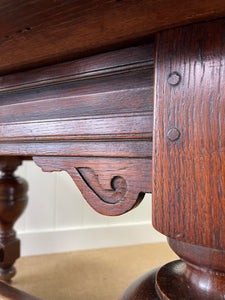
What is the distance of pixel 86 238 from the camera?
4.47 feet

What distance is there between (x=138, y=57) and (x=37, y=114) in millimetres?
171

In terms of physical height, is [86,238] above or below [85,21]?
below

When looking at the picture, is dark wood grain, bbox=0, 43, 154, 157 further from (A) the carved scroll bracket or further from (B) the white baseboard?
(B) the white baseboard

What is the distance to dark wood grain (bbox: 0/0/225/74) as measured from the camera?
0.22 meters

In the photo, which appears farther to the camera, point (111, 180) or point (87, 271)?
point (87, 271)

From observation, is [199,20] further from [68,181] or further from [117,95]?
[68,181]

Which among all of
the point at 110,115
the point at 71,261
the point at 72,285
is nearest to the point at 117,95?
the point at 110,115

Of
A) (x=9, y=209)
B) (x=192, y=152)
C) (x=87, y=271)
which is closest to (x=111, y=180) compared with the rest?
(x=192, y=152)

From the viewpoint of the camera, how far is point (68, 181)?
1361 mm

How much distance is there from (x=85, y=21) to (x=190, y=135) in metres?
0.14

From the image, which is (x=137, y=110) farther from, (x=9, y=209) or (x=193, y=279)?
(x=9, y=209)

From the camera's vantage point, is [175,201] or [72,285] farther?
[72,285]

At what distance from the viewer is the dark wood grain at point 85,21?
0.22 metres

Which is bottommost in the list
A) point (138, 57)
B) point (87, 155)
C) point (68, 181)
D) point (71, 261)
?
point (71, 261)
